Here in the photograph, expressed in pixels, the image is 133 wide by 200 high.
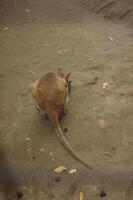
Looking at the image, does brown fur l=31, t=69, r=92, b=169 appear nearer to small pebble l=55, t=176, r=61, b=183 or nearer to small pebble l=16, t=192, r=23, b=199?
small pebble l=55, t=176, r=61, b=183

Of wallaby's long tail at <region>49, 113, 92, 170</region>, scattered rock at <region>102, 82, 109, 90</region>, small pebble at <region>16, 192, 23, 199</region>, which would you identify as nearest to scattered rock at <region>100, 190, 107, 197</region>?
wallaby's long tail at <region>49, 113, 92, 170</region>

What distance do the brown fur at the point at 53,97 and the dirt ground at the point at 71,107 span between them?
5.6 inches

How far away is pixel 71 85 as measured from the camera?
4.61 m

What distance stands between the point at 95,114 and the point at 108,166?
78cm

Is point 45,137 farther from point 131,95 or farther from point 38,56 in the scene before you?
point 38,56

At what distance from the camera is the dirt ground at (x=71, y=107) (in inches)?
135

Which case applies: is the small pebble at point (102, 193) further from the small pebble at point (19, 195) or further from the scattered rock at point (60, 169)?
the small pebble at point (19, 195)

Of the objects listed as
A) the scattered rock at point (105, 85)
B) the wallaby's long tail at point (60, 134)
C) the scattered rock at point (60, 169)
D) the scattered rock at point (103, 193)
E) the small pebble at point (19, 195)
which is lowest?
the small pebble at point (19, 195)

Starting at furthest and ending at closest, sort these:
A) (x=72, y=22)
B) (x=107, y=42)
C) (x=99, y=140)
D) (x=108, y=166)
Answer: (x=72, y=22) → (x=107, y=42) → (x=99, y=140) → (x=108, y=166)

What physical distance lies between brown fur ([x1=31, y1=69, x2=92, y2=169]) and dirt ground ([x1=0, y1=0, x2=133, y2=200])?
0.46 ft

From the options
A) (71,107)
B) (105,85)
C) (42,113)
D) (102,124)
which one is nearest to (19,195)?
(42,113)

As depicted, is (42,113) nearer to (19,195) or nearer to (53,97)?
(53,97)

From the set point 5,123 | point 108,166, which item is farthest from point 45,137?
point 108,166

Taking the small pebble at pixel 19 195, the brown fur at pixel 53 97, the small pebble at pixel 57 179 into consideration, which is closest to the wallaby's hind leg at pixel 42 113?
the brown fur at pixel 53 97
